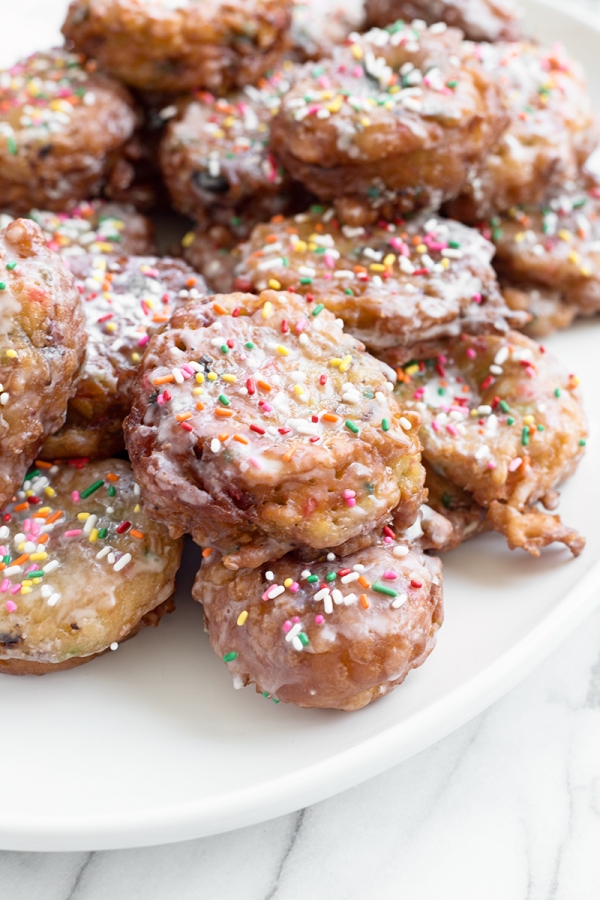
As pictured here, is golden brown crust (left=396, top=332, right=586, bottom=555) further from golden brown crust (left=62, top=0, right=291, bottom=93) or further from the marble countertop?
golden brown crust (left=62, top=0, right=291, bottom=93)

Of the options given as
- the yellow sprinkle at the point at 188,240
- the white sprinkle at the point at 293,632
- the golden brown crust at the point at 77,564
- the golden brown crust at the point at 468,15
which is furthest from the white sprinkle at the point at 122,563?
the golden brown crust at the point at 468,15

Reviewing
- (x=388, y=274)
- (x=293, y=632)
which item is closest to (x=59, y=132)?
(x=388, y=274)

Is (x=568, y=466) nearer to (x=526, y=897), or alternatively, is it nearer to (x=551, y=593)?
(x=551, y=593)

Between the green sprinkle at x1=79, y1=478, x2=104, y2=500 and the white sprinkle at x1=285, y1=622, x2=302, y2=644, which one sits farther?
the green sprinkle at x1=79, y1=478, x2=104, y2=500

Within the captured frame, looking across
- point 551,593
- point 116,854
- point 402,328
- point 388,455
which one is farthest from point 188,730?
point 402,328

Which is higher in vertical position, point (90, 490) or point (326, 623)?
point (326, 623)

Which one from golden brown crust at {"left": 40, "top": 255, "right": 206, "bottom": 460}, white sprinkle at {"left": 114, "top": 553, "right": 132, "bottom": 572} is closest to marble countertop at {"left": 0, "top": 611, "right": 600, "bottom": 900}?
white sprinkle at {"left": 114, "top": 553, "right": 132, "bottom": 572}

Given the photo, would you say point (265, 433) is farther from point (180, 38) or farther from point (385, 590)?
point (180, 38)
